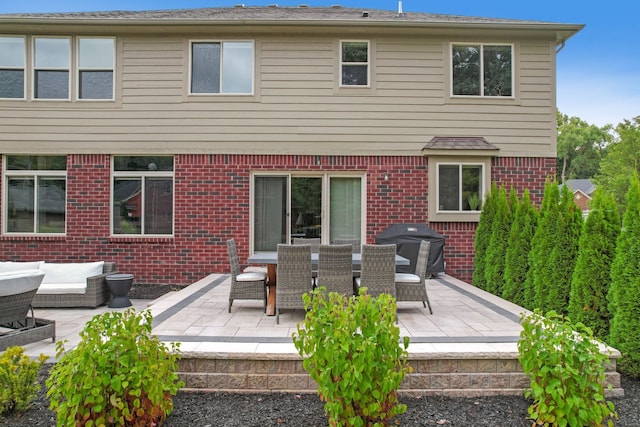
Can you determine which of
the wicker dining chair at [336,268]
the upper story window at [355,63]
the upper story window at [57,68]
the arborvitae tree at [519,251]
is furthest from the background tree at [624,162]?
the upper story window at [57,68]

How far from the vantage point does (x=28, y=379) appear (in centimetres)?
294

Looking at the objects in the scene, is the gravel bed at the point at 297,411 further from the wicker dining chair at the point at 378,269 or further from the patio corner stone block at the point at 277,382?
the wicker dining chair at the point at 378,269

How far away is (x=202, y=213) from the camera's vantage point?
8180 millimetres

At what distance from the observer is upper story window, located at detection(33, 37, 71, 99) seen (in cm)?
814

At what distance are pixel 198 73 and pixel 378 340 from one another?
738 centimetres

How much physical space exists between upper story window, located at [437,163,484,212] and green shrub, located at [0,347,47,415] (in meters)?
7.03

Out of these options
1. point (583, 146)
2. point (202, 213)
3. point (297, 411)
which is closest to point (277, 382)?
point (297, 411)

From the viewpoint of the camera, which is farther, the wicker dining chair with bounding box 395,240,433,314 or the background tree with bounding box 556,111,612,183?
the background tree with bounding box 556,111,612,183

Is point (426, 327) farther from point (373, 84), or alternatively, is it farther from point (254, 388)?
point (373, 84)

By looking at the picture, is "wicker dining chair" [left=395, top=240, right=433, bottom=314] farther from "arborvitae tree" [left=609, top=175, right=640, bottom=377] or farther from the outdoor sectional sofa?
the outdoor sectional sofa

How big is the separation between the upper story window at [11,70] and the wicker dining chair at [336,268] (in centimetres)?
759

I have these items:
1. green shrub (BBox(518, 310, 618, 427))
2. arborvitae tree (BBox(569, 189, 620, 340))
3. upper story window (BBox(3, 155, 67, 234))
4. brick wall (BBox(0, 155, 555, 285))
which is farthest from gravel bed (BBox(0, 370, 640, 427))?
upper story window (BBox(3, 155, 67, 234))

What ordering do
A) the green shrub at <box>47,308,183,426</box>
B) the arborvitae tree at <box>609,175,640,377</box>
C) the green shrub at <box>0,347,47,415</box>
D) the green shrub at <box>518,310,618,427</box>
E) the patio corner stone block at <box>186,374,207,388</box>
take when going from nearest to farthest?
the green shrub at <box>47,308,183,426</box>, the green shrub at <box>518,310,618,427</box>, the green shrub at <box>0,347,47,415</box>, the patio corner stone block at <box>186,374,207,388</box>, the arborvitae tree at <box>609,175,640,377</box>

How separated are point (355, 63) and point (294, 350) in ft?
21.1
